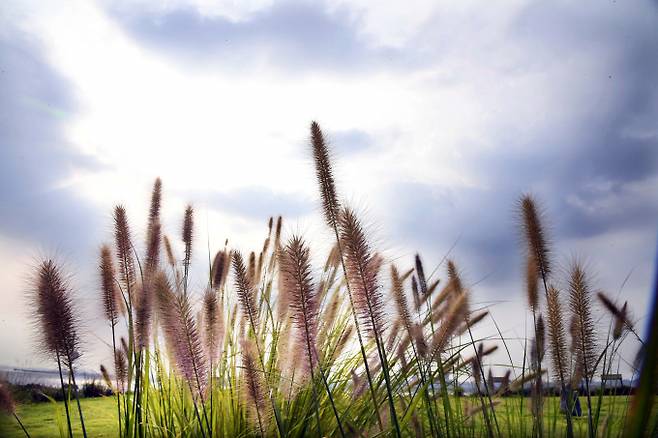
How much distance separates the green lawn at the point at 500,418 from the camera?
2795mm

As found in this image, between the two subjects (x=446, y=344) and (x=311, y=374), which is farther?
(x=446, y=344)

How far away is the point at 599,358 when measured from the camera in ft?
7.95

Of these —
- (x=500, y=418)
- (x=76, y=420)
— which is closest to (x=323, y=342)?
(x=500, y=418)

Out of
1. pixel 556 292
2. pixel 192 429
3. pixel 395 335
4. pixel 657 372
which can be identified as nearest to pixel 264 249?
pixel 192 429

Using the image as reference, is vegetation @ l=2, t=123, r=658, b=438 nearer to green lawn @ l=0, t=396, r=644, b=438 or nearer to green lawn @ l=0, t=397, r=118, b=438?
green lawn @ l=0, t=396, r=644, b=438

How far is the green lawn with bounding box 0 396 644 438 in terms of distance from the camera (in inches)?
Result: 110

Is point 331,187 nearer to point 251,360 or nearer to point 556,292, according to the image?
point 251,360

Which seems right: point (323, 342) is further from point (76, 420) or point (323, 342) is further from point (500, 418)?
point (76, 420)

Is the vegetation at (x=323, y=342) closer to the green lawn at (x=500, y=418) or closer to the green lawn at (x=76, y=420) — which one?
the green lawn at (x=500, y=418)

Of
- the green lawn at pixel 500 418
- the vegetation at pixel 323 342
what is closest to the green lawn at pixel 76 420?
the green lawn at pixel 500 418

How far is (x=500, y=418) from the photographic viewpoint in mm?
3592

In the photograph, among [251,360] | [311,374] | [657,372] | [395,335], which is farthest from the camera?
[395,335]

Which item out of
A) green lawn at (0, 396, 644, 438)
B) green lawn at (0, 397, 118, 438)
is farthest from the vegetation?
green lawn at (0, 397, 118, 438)

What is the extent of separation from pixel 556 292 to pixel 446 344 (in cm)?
62
